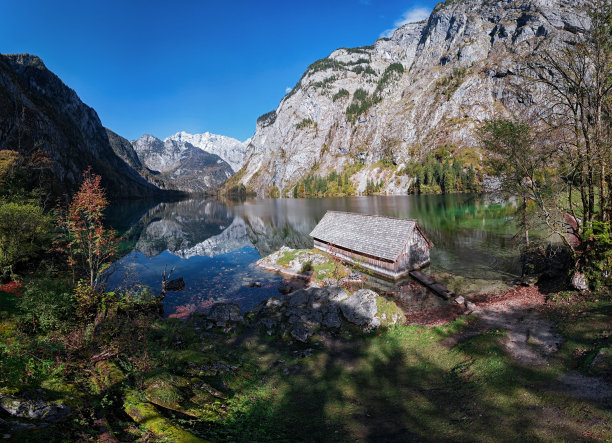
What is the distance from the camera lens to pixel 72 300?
1558 centimetres

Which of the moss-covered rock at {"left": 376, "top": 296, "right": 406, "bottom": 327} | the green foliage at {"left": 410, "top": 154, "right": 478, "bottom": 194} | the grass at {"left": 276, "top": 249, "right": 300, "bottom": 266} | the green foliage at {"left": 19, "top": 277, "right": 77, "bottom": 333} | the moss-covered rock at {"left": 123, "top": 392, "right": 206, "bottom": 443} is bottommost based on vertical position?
the moss-covered rock at {"left": 376, "top": 296, "right": 406, "bottom": 327}

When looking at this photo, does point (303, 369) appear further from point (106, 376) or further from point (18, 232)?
point (18, 232)

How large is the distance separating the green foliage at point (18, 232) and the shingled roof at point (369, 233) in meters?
35.4

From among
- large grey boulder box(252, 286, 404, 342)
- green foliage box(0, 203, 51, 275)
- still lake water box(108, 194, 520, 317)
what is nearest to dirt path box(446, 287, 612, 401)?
large grey boulder box(252, 286, 404, 342)

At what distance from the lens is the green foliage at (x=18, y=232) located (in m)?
21.9

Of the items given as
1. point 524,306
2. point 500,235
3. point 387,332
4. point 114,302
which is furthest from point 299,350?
point 500,235

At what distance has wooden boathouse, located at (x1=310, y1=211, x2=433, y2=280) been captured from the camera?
3522cm

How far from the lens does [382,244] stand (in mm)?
37062

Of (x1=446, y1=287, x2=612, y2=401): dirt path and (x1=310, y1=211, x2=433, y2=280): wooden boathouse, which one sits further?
(x1=310, y1=211, x2=433, y2=280): wooden boathouse

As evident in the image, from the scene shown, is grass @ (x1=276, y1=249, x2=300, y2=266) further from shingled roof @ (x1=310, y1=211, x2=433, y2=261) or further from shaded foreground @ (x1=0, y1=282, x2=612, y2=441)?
shaded foreground @ (x1=0, y1=282, x2=612, y2=441)

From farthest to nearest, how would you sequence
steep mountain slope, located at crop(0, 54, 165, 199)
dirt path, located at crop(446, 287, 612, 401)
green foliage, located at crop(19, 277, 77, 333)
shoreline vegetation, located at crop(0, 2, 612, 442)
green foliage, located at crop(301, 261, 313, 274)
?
steep mountain slope, located at crop(0, 54, 165, 199)
green foliage, located at crop(301, 261, 313, 274)
green foliage, located at crop(19, 277, 77, 333)
dirt path, located at crop(446, 287, 612, 401)
shoreline vegetation, located at crop(0, 2, 612, 442)

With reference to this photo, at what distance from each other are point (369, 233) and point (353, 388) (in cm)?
2853

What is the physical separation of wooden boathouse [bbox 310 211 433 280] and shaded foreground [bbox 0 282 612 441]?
651 inches

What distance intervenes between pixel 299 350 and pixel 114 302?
503 inches
